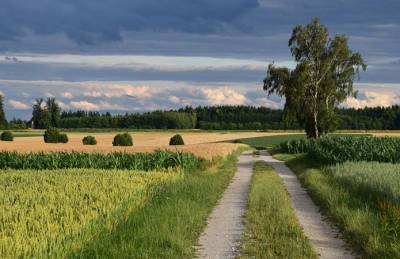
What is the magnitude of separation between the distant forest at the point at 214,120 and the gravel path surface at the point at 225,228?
13498cm

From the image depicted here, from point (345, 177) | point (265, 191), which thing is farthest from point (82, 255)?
point (345, 177)

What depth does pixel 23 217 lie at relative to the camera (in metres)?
12.0

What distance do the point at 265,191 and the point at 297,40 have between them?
153ft

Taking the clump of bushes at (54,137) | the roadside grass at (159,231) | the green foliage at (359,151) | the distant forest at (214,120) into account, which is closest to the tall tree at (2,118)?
the distant forest at (214,120)

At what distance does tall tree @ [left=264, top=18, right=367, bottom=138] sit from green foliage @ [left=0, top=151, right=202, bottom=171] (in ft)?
98.1

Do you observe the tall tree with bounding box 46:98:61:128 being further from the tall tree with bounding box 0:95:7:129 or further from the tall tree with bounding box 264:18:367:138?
the tall tree with bounding box 264:18:367:138

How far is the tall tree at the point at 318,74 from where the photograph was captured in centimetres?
6525

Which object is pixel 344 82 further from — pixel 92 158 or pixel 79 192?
pixel 79 192

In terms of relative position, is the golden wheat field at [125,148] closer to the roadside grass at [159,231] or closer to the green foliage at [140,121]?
the roadside grass at [159,231]

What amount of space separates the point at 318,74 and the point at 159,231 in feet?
184

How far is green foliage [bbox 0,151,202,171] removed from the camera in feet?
116

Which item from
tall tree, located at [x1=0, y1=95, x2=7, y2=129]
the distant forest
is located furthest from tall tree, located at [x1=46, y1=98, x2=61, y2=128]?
tall tree, located at [x1=0, y1=95, x2=7, y2=129]

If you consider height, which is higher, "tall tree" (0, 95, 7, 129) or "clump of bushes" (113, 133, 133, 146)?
"tall tree" (0, 95, 7, 129)

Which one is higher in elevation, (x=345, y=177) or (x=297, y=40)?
(x=297, y=40)
